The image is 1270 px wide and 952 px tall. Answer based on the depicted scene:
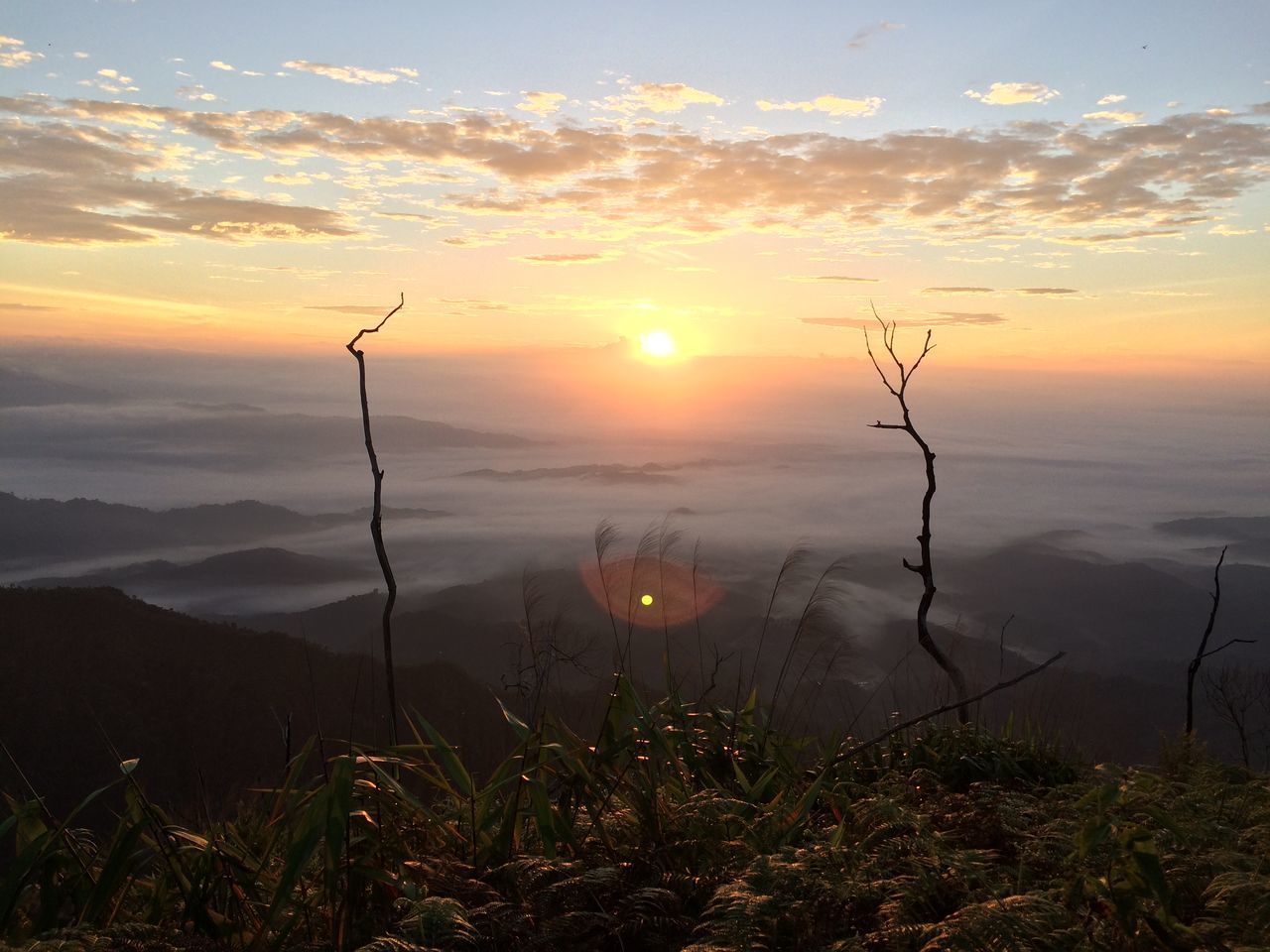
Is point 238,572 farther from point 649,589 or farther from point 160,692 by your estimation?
point 649,589

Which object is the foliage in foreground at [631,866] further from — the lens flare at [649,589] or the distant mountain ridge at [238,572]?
the distant mountain ridge at [238,572]

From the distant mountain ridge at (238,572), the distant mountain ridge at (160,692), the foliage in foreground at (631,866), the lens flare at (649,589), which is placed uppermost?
the lens flare at (649,589)

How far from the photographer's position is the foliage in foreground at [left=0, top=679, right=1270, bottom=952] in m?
2.60

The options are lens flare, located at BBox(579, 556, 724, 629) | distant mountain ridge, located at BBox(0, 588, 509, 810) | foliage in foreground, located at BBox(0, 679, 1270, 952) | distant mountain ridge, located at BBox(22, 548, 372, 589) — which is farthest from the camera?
distant mountain ridge, located at BBox(22, 548, 372, 589)

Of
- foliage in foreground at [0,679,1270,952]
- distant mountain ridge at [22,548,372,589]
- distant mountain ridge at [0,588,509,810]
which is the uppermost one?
foliage in foreground at [0,679,1270,952]

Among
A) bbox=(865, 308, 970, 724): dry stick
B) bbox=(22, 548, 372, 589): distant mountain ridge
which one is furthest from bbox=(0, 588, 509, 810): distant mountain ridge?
bbox=(22, 548, 372, 589): distant mountain ridge

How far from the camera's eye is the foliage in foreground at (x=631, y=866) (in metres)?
2.60

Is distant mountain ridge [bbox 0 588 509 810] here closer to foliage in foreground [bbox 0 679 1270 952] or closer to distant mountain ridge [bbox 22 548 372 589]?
foliage in foreground [bbox 0 679 1270 952]

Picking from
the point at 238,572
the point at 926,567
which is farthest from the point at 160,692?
the point at 238,572

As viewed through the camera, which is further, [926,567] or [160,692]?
[160,692]

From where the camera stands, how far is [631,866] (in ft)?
10.9

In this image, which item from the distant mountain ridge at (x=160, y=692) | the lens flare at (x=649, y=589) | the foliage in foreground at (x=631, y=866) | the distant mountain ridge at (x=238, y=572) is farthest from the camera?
the distant mountain ridge at (x=238, y=572)

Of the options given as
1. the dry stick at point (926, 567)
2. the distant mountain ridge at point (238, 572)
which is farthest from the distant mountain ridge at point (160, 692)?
the distant mountain ridge at point (238, 572)

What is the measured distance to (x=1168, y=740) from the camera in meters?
5.95
